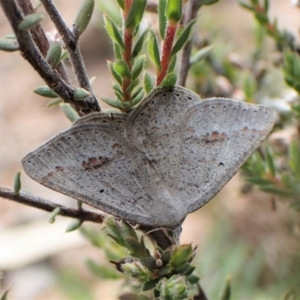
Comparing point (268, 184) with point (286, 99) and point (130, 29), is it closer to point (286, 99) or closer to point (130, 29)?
point (286, 99)

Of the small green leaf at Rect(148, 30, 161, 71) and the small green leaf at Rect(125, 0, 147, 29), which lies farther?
the small green leaf at Rect(148, 30, 161, 71)

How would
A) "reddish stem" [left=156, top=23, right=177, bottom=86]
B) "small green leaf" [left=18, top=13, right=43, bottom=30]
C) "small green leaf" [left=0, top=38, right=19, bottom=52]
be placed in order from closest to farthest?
1. "small green leaf" [left=18, top=13, right=43, bottom=30]
2. "small green leaf" [left=0, top=38, right=19, bottom=52]
3. "reddish stem" [left=156, top=23, right=177, bottom=86]

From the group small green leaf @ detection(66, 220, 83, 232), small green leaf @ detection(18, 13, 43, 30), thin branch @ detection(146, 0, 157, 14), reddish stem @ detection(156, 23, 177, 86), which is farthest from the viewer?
thin branch @ detection(146, 0, 157, 14)

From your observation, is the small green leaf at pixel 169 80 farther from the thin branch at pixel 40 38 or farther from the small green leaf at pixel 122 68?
the thin branch at pixel 40 38

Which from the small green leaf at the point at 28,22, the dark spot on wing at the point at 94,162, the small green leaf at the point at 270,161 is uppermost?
the small green leaf at the point at 28,22

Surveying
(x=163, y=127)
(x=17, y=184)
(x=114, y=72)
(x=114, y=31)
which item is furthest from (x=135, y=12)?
(x=17, y=184)

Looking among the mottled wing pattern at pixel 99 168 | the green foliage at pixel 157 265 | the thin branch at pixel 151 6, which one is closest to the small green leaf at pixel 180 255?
the green foliage at pixel 157 265

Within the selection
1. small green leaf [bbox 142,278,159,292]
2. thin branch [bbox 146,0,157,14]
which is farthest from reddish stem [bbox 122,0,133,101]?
thin branch [bbox 146,0,157,14]

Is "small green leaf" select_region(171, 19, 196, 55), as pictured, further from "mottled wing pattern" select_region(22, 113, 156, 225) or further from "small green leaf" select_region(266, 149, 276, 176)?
"small green leaf" select_region(266, 149, 276, 176)
